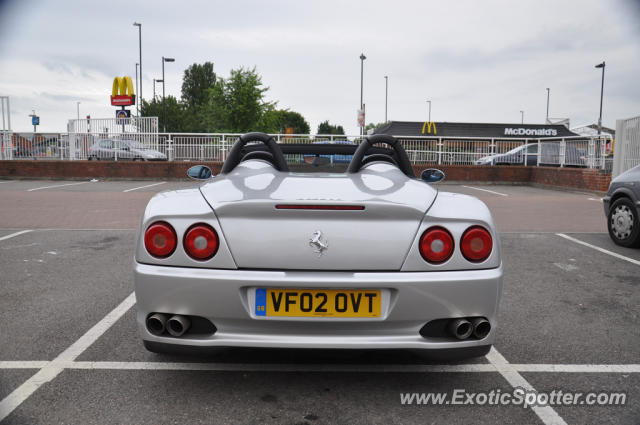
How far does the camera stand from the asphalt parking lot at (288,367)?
240 centimetres

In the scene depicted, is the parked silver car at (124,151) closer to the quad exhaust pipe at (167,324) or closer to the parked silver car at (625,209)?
the parked silver car at (625,209)

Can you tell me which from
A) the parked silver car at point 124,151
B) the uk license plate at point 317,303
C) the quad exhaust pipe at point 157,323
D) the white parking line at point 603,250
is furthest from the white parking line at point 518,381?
the parked silver car at point 124,151

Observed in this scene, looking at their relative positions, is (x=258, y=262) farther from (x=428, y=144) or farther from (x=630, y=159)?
(x=428, y=144)

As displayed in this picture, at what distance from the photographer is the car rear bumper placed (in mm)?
2316

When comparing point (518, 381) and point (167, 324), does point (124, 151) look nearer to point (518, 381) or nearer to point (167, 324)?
point (167, 324)

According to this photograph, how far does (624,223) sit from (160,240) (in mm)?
6251

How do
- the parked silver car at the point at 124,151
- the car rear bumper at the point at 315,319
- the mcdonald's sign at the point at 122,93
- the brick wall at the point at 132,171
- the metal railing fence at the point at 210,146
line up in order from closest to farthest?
the car rear bumper at the point at 315,319
the brick wall at the point at 132,171
the metal railing fence at the point at 210,146
the parked silver car at the point at 124,151
the mcdonald's sign at the point at 122,93

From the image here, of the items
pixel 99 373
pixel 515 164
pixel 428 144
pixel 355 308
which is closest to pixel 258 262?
pixel 355 308

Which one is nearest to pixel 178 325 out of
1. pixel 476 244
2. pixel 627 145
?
pixel 476 244

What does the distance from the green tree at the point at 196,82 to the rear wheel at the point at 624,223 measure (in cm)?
8995

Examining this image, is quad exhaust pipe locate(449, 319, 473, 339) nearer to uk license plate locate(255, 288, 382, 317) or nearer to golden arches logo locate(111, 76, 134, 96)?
uk license plate locate(255, 288, 382, 317)

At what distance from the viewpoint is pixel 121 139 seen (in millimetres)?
20438

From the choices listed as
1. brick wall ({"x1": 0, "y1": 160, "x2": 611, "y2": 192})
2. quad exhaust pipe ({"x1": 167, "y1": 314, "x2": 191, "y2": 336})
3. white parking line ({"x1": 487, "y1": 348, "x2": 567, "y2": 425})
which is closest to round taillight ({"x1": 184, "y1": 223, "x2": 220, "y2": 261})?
quad exhaust pipe ({"x1": 167, "y1": 314, "x2": 191, "y2": 336})

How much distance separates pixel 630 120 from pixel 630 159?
103 centimetres
